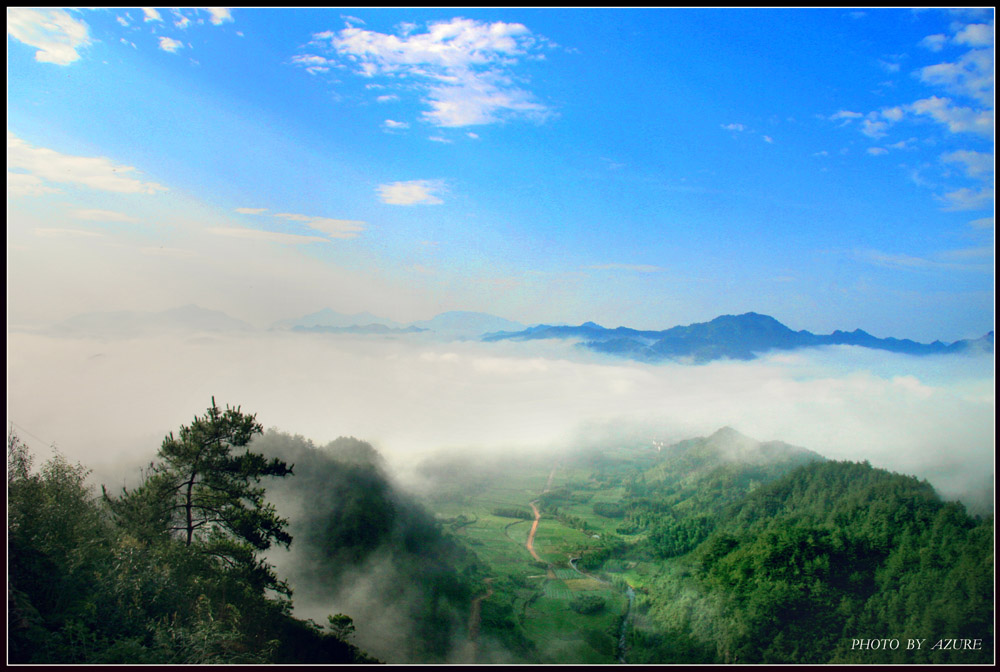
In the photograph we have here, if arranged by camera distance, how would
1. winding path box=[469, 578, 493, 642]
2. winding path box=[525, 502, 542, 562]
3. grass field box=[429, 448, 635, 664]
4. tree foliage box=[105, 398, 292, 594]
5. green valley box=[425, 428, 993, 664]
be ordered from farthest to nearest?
winding path box=[525, 502, 542, 562]
grass field box=[429, 448, 635, 664]
winding path box=[469, 578, 493, 642]
green valley box=[425, 428, 993, 664]
tree foliage box=[105, 398, 292, 594]

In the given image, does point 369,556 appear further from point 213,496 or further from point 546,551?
point 546,551

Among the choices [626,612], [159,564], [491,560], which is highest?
[159,564]

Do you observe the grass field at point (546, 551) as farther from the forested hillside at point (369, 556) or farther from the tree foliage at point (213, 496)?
the tree foliage at point (213, 496)


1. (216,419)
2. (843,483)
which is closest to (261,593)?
(216,419)

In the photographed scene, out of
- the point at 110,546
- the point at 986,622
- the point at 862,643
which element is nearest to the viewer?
the point at 110,546

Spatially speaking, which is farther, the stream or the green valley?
Answer: the stream

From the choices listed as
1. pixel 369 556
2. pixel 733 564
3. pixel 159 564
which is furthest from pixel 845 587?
pixel 159 564

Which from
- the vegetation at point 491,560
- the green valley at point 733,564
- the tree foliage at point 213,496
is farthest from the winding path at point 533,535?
the tree foliage at point 213,496

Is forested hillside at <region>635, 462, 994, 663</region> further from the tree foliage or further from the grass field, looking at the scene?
the tree foliage

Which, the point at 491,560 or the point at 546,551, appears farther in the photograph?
the point at 546,551

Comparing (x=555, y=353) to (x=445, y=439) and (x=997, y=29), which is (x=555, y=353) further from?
(x=997, y=29)

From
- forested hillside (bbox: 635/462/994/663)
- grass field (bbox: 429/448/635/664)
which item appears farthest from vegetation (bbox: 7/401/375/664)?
forested hillside (bbox: 635/462/994/663)

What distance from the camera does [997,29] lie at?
37.0ft

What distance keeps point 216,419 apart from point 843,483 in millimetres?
37330
